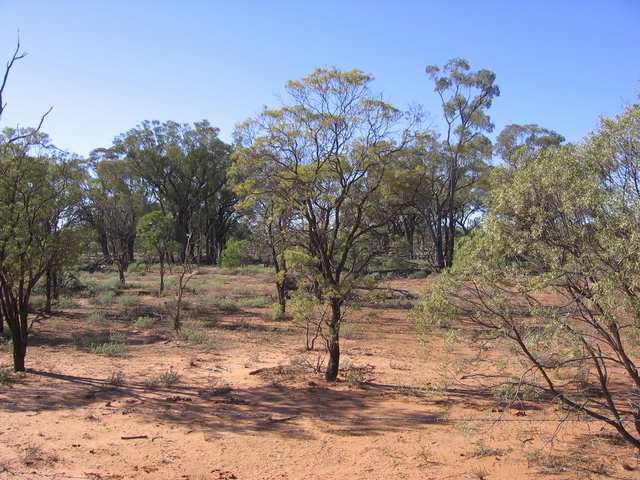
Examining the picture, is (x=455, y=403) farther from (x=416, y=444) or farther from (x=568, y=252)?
(x=568, y=252)

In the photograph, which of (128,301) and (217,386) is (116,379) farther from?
(128,301)

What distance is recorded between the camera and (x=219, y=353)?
14.1 meters

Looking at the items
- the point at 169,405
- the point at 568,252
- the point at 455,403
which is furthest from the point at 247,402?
the point at 568,252

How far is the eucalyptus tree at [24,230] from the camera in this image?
10.4 metres

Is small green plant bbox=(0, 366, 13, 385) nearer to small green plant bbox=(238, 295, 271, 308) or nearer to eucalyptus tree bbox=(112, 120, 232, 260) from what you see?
small green plant bbox=(238, 295, 271, 308)

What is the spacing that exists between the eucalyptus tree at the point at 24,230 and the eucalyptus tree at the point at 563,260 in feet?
27.8

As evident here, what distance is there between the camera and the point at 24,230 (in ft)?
34.1

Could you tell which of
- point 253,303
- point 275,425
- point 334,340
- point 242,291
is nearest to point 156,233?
point 242,291

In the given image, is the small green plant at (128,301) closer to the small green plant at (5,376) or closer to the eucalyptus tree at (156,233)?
the eucalyptus tree at (156,233)

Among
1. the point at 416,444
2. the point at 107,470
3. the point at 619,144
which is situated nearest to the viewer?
the point at 107,470

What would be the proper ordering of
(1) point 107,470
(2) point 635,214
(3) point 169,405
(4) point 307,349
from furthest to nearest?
(4) point 307,349 < (3) point 169,405 < (1) point 107,470 < (2) point 635,214

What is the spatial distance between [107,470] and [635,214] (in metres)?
7.31

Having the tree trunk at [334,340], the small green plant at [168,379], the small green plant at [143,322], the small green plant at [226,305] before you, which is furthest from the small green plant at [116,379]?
the small green plant at [226,305]

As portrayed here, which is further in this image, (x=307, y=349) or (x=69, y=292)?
(x=69, y=292)
